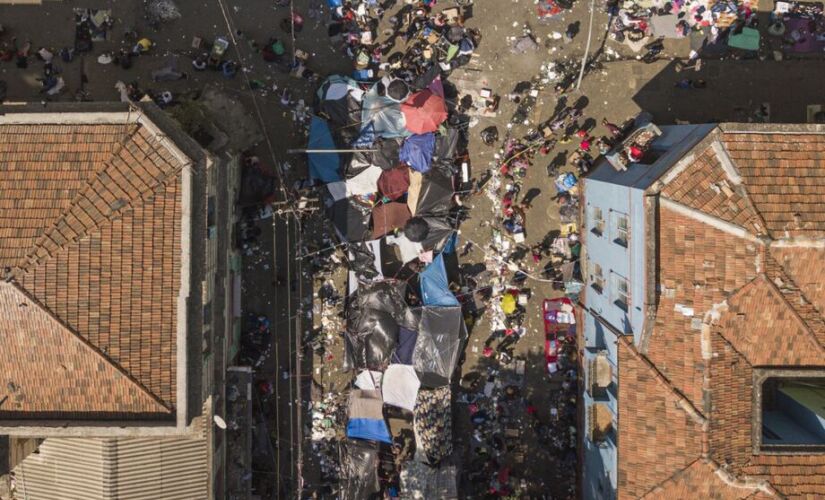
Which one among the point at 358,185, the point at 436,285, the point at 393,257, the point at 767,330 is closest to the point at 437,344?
the point at 436,285

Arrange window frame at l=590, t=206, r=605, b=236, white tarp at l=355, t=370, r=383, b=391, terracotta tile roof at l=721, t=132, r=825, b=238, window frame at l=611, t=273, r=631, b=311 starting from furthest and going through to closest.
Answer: white tarp at l=355, t=370, r=383, b=391, window frame at l=590, t=206, r=605, b=236, window frame at l=611, t=273, r=631, b=311, terracotta tile roof at l=721, t=132, r=825, b=238

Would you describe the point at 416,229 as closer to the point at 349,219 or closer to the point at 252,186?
the point at 349,219

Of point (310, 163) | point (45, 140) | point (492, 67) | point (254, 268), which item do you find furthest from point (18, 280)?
point (492, 67)

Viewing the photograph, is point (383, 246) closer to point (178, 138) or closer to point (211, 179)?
point (211, 179)

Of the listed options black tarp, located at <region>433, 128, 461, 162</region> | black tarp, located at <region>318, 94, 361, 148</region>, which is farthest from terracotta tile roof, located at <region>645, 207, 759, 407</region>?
black tarp, located at <region>318, 94, 361, 148</region>

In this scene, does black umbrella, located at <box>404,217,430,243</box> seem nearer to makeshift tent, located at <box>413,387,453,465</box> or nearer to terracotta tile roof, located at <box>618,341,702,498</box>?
makeshift tent, located at <box>413,387,453,465</box>

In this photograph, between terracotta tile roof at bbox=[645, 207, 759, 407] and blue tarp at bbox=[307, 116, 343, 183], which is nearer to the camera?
terracotta tile roof at bbox=[645, 207, 759, 407]
